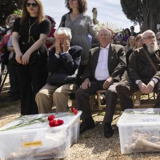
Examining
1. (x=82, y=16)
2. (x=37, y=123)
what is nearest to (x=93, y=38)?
(x=82, y=16)

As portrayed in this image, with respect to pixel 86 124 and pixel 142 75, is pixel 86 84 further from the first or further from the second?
pixel 142 75

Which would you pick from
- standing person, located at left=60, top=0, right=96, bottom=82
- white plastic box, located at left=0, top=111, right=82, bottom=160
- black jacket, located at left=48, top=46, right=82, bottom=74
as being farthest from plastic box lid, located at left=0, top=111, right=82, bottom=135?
standing person, located at left=60, top=0, right=96, bottom=82

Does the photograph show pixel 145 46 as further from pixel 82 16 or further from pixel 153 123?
pixel 153 123

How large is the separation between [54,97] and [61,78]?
38 cm

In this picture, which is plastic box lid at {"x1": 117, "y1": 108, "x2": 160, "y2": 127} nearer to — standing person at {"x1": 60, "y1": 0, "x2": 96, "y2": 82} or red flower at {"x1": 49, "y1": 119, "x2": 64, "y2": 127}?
red flower at {"x1": 49, "y1": 119, "x2": 64, "y2": 127}

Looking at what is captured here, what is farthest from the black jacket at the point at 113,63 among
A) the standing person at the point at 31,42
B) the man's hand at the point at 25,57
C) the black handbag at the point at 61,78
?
the man's hand at the point at 25,57

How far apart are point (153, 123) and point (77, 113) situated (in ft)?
3.67

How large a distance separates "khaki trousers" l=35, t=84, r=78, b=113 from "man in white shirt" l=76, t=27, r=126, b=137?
19cm

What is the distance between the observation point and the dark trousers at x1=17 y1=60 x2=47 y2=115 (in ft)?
15.0

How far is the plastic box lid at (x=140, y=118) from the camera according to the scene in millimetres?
3026

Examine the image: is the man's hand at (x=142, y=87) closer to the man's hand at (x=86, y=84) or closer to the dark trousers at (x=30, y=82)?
the man's hand at (x=86, y=84)

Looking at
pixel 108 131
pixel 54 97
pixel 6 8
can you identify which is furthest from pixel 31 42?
pixel 6 8

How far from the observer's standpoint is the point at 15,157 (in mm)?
3141

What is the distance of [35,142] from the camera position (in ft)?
10.1
